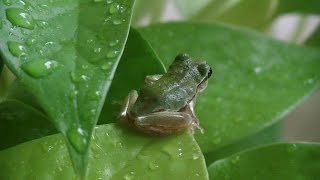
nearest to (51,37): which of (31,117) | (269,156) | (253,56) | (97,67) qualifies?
(97,67)

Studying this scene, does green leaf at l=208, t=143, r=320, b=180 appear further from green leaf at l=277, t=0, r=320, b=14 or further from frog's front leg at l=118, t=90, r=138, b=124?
green leaf at l=277, t=0, r=320, b=14

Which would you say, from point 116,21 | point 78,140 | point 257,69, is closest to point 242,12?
point 257,69

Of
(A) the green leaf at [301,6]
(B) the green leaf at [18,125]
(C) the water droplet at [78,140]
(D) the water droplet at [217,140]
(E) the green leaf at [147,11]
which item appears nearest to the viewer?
(C) the water droplet at [78,140]

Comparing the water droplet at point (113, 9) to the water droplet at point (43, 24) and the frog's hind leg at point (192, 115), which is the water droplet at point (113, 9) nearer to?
the water droplet at point (43, 24)

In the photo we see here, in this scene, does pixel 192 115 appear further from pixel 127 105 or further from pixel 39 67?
pixel 39 67

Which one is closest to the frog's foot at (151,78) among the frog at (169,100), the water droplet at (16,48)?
the frog at (169,100)

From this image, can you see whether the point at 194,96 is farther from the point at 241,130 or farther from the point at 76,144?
the point at 76,144

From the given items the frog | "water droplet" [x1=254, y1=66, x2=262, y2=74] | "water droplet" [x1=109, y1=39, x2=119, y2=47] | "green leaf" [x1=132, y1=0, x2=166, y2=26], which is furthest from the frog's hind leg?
"green leaf" [x1=132, y1=0, x2=166, y2=26]
